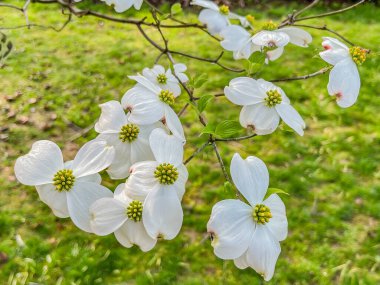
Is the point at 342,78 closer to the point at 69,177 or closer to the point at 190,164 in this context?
the point at 69,177

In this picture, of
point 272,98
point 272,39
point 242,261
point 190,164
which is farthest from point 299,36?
point 190,164

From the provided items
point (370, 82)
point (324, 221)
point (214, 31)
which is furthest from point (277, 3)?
point (214, 31)

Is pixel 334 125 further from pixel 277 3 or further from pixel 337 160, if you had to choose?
pixel 277 3

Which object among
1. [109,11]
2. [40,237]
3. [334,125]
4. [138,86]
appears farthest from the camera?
[109,11]

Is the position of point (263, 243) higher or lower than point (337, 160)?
higher

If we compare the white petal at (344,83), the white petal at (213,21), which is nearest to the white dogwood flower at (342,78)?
the white petal at (344,83)

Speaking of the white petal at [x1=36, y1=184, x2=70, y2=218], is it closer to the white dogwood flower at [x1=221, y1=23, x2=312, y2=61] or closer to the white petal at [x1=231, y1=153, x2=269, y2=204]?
Result: the white petal at [x1=231, y1=153, x2=269, y2=204]
